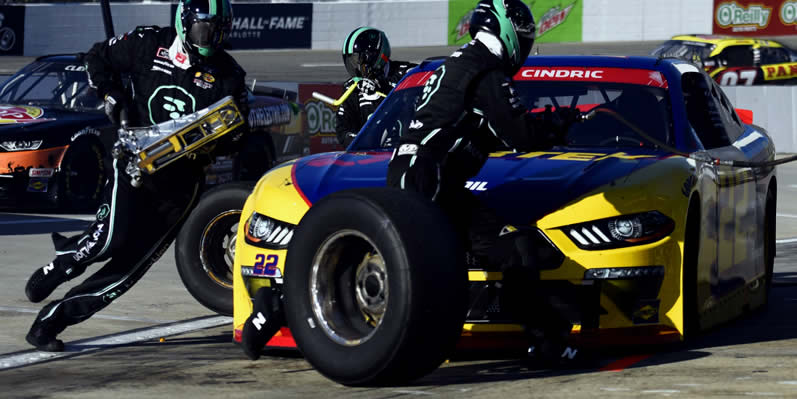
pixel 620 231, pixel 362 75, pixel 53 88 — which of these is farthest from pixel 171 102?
pixel 53 88

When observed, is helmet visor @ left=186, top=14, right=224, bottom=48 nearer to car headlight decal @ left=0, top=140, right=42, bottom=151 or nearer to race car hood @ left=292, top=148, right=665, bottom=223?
race car hood @ left=292, top=148, right=665, bottom=223

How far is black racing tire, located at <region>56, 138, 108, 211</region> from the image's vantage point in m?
13.2

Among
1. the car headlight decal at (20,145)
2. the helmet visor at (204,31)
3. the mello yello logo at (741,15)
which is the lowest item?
the mello yello logo at (741,15)

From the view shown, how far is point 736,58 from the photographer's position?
28.2 meters

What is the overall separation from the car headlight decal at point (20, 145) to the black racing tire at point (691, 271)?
829cm

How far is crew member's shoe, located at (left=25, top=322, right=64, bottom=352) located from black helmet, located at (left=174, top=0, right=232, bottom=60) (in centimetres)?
144

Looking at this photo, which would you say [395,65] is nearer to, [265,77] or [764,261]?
[764,261]

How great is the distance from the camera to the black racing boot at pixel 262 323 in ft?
18.0

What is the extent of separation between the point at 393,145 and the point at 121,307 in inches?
76.6

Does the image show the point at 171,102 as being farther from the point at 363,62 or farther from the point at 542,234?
the point at 363,62

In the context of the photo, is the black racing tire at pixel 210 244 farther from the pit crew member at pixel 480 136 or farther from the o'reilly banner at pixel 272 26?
the o'reilly banner at pixel 272 26

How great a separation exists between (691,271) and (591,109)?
1.25 metres

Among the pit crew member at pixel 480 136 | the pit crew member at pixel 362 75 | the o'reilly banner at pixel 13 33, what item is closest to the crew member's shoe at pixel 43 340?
the pit crew member at pixel 480 136

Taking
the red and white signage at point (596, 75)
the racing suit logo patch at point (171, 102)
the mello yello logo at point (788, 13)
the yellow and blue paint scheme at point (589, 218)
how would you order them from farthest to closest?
the mello yello logo at point (788, 13)
the red and white signage at point (596, 75)
the racing suit logo patch at point (171, 102)
the yellow and blue paint scheme at point (589, 218)
